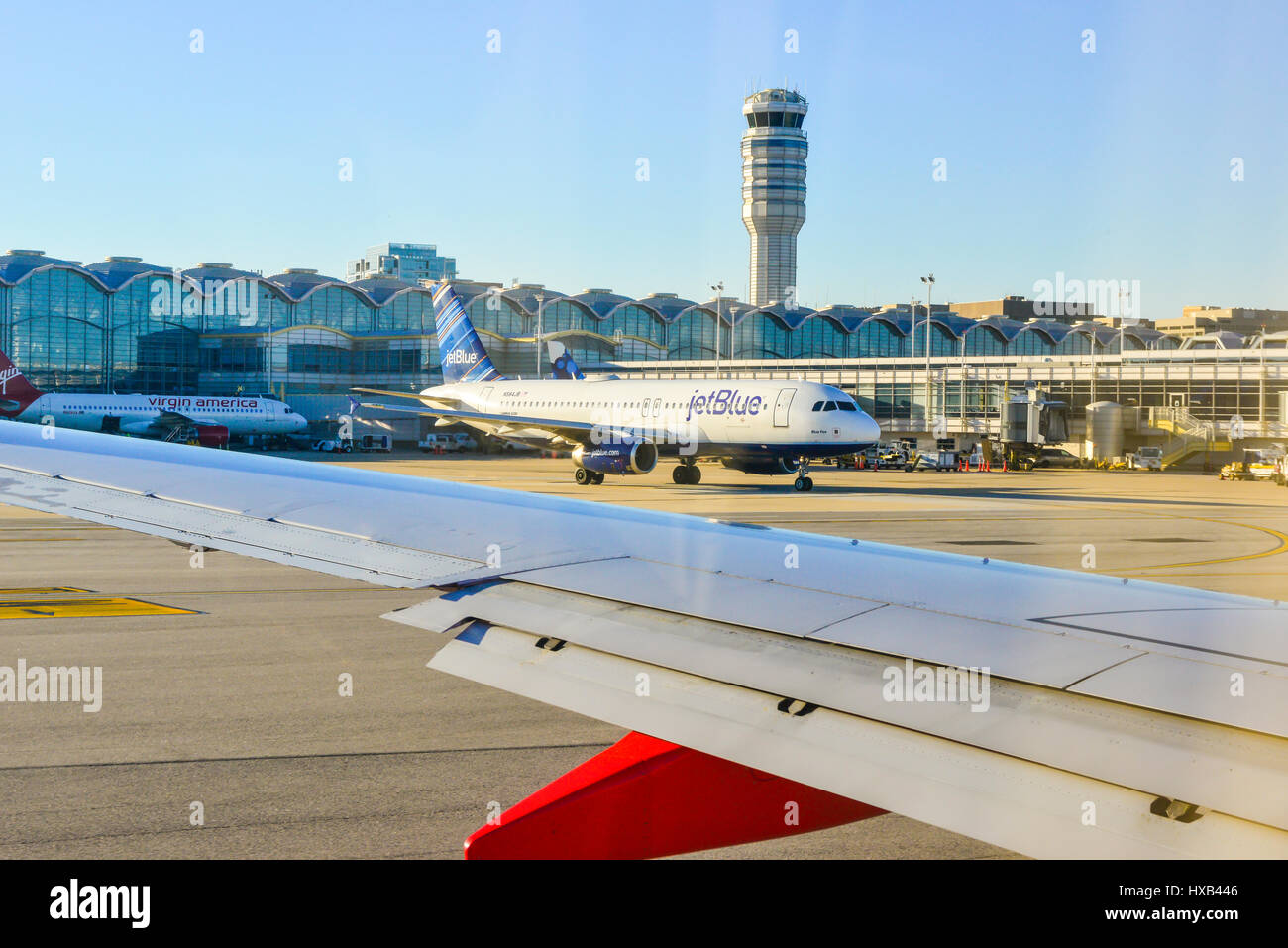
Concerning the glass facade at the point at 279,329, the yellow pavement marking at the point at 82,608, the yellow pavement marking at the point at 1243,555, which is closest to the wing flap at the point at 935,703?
the yellow pavement marking at the point at 82,608

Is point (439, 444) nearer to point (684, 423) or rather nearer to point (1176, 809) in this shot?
point (684, 423)

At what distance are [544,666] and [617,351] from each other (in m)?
119

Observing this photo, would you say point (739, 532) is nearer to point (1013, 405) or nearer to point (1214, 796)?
point (1214, 796)

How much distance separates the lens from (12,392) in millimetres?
64500

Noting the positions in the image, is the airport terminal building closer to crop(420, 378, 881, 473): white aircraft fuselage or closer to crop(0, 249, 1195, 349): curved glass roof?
crop(0, 249, 1195, 349): curved glass roof

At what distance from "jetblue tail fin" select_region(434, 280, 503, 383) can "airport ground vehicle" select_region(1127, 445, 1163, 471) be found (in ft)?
138

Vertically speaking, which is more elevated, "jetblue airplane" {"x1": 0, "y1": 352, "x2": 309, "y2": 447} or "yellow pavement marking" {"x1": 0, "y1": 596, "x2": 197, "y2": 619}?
"jetblue airplane" {"x1": 0, "y1": 352, "x2": 309, "y2": 447}

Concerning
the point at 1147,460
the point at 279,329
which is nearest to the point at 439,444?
the point at 279,329

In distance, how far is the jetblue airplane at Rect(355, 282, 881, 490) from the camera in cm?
3781

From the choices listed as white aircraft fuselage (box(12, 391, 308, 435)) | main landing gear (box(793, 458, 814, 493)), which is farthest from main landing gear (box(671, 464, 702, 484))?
white aircraft fuselage (box(12, 391, 308, 435))

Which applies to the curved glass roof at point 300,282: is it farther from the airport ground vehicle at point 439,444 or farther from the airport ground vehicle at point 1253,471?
the airport ground vehicle at point 1253,471

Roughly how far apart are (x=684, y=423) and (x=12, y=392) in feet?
152
